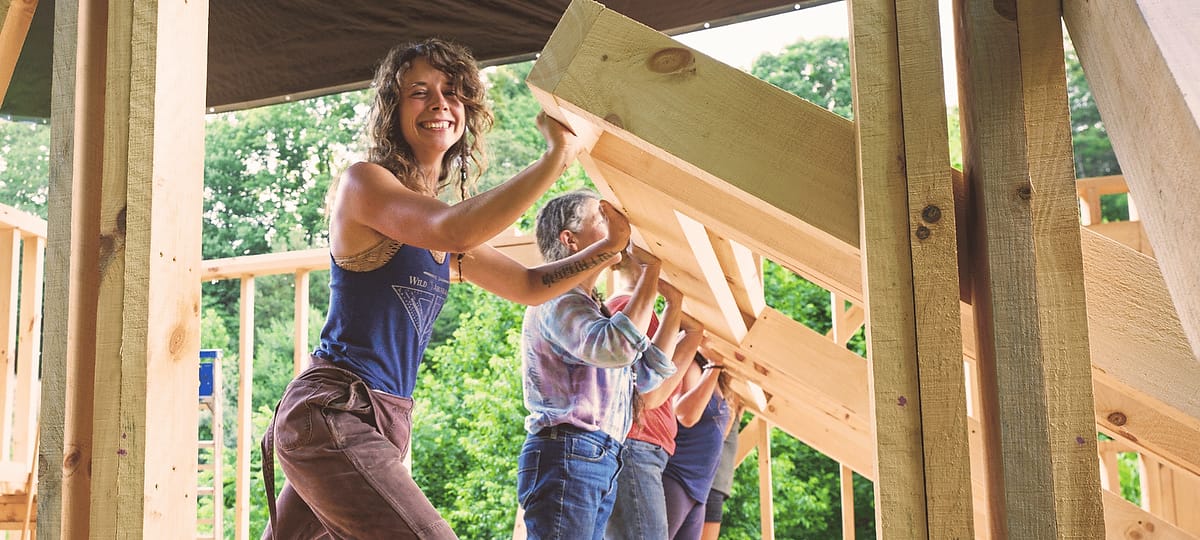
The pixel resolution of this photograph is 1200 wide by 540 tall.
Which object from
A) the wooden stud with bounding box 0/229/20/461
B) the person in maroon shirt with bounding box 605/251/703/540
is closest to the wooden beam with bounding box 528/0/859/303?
the person in maroon shirt with bounding box 605/251/703/540

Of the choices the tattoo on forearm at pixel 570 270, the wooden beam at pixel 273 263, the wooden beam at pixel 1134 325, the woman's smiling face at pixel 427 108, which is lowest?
the wooden beam at pixel 1134 325

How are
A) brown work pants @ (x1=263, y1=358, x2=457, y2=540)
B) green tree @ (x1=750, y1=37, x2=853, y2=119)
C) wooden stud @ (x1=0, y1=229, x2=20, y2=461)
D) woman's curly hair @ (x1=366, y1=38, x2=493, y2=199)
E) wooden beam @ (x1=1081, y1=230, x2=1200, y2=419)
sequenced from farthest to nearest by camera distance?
green tree @ (x1=750, y1=37, x2=853, y2=119)
wooden stud @ (x1=0, y1=229, x2=20, y2=461)
woman's curly hair @ (x1=366, y1=38, x2=493, y2=199)
brown work pants @ (x1=263, y1=358, x2=457, y2=540)
wooden beam @ (x1=1081, y1=230, x2=1200, y2=419)

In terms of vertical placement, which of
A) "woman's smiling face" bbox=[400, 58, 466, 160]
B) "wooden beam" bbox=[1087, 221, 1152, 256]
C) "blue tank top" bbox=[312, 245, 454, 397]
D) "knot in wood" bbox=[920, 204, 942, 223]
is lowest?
"knot in wood" bbox=[920, 204, 942, 223]

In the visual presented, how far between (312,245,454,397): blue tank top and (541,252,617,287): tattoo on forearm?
0.55 metres

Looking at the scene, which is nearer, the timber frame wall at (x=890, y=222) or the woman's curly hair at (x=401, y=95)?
the timber frame wall at (x=890, y=222)

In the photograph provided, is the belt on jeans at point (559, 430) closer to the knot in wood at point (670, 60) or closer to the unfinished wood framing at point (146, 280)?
the unfinished wood framing at point (146, 280)

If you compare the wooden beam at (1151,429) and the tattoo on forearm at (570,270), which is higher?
the tattoo on forearm at (570,270)

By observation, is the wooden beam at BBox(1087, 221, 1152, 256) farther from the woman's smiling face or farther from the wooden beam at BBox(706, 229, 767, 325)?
the woman's smiling face

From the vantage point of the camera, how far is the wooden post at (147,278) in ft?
4.66

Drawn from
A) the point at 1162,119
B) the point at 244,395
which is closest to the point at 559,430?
the point at 1162,119

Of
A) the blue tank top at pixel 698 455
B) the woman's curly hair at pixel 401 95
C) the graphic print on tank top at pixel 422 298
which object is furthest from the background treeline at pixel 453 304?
the graphic print on tank top at pixel 422 298

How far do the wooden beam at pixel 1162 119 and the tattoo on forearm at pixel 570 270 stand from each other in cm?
165

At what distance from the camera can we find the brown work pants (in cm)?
189

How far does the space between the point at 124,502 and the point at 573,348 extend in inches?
62.5
